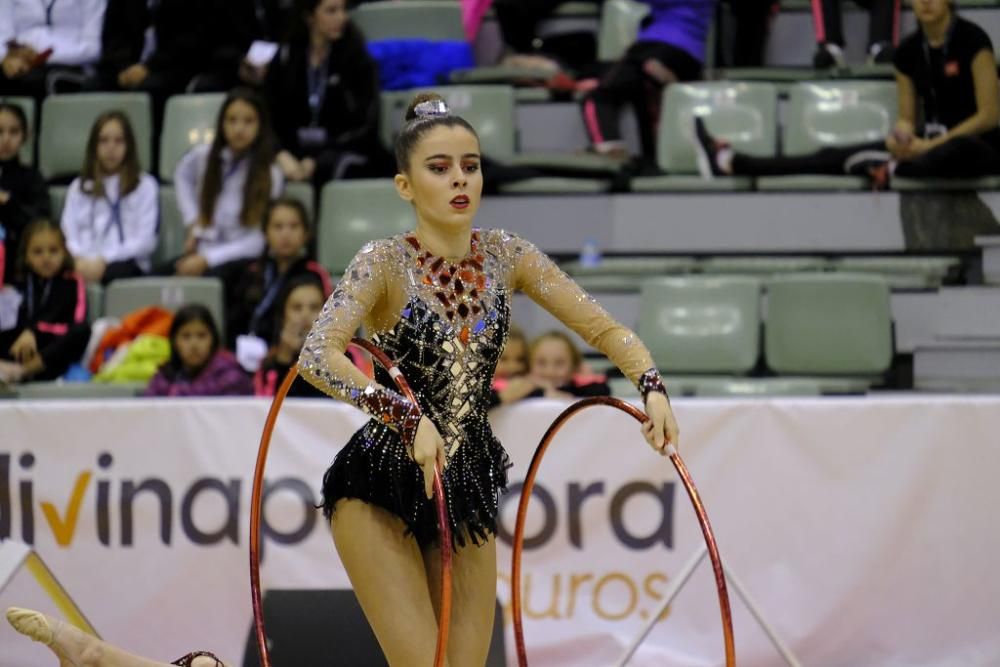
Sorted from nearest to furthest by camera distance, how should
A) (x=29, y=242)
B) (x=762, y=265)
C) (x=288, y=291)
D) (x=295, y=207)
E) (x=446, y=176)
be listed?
(x=446, y=176) < (x=288, y=291) < (x=295, y=207) < (x=29, y=242) < (x=762, y=265)

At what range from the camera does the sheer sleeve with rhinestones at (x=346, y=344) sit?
336 cm

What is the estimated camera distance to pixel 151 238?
8.34 metres

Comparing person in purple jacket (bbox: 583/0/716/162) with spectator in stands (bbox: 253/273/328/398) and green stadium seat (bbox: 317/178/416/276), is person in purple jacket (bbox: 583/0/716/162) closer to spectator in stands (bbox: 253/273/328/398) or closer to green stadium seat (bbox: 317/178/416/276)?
green stadium seat (bbox: 317/178/416/276)

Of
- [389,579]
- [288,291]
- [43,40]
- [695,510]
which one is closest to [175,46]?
[43,40]

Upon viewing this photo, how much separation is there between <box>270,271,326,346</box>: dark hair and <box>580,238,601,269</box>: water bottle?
1.55 meters

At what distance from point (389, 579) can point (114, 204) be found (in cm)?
522

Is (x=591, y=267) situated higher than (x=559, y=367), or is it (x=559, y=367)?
(x=591, y=267)

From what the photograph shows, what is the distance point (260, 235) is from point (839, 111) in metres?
3.12

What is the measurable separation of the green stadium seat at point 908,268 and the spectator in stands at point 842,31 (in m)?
1.30

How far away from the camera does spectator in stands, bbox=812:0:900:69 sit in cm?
846

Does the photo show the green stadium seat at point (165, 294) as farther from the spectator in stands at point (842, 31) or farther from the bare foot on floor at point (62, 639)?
the bare foot on floor at point (62, 639)

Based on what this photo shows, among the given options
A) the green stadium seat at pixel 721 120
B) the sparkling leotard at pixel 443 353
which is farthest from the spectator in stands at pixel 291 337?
the sparkling leotard at pixel 443 353

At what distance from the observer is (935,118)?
7918 millimetres

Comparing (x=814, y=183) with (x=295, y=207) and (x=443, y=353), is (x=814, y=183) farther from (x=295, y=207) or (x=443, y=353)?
(x=443, y=353)
